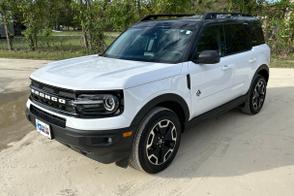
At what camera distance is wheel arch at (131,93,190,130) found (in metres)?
3.25

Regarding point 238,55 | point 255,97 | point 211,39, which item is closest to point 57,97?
point 211,39

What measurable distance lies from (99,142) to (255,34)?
3.61 metres

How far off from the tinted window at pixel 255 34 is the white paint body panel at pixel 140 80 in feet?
2.11

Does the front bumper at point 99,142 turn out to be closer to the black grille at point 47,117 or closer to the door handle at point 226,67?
the black grille at point 47,117

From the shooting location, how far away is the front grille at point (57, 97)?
314 cm

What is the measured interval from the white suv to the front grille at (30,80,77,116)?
10mm

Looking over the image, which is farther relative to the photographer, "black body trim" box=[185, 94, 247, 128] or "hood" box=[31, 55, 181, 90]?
"black body trim" box=[185, 94, 247, 128]

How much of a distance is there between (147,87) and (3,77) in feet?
24.4

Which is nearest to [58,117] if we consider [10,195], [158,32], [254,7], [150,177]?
[10,195]

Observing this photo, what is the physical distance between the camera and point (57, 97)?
3273 millimetres

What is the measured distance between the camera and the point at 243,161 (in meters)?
3.89

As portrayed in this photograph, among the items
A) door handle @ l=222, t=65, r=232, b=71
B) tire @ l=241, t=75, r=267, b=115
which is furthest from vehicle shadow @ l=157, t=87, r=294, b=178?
door handle @ l=222, t=65, r=232, b=71

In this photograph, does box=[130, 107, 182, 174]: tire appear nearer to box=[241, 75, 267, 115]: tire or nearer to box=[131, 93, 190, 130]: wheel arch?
box=[131, 93, 190, 130]: wheel arch

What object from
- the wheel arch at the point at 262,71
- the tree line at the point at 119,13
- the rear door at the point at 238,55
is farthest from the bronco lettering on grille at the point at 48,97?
the tree line at the point at 119,13
